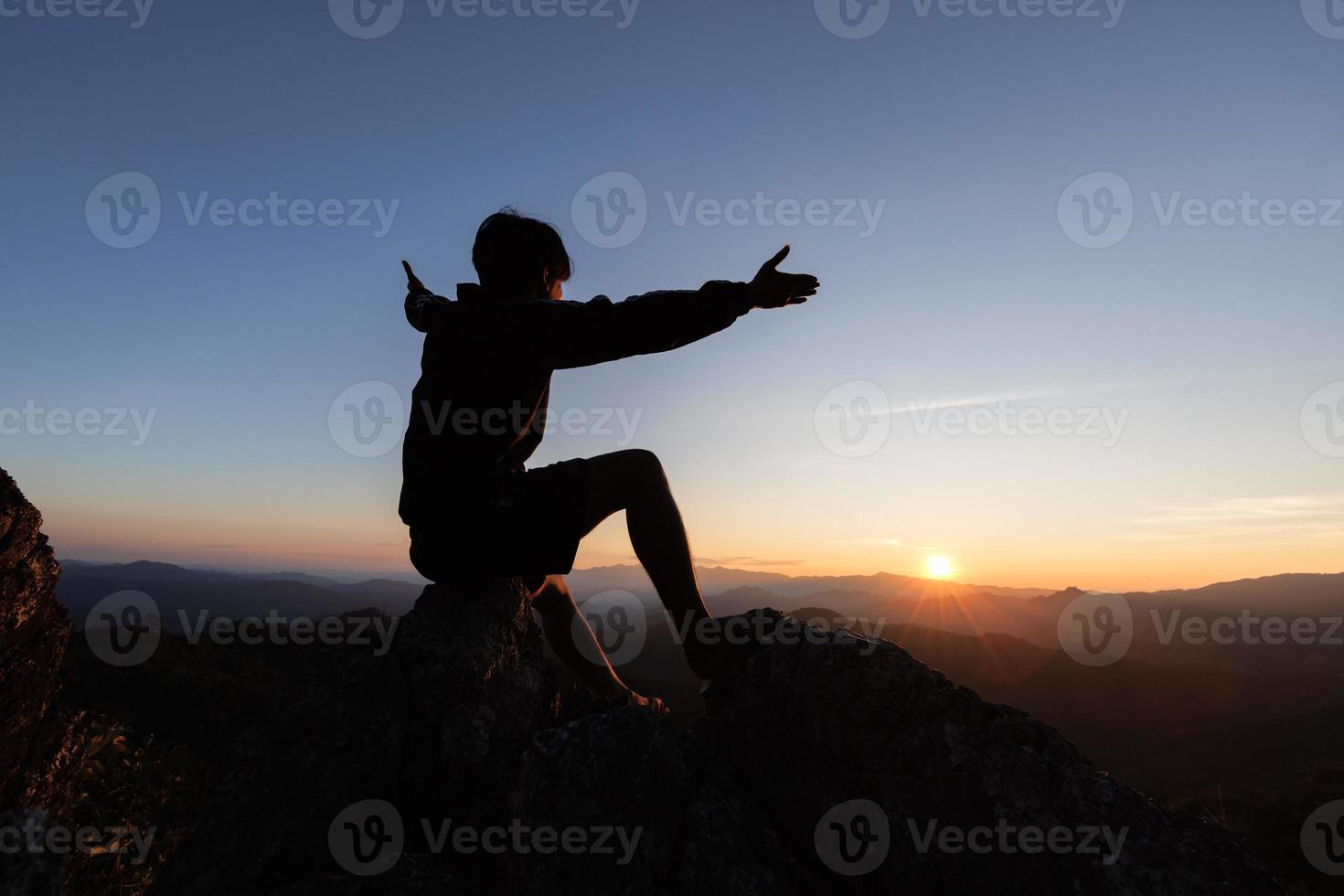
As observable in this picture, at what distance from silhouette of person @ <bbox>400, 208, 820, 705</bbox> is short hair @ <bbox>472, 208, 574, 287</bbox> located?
0.18m

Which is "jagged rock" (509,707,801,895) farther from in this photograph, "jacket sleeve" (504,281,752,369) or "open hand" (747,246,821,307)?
"open hand" (747,246,821,307)

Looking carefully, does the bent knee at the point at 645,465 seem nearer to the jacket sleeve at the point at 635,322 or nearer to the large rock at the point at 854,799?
the jacket sleeve at the point at 635,322

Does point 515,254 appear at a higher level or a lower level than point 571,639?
higher

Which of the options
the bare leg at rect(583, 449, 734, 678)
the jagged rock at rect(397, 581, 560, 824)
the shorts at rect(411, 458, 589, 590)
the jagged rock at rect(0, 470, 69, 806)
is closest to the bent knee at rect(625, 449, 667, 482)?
the bare leg at rect(583, 449, 734, 678)

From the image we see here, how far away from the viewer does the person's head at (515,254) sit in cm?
448

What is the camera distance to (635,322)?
3947 mm

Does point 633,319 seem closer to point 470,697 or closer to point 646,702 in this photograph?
point 646,702

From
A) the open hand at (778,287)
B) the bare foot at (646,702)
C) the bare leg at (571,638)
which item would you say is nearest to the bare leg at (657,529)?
the bare foot at (646,702)

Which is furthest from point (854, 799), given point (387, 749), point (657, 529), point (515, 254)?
point (515, 254)

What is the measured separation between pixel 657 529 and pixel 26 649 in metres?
5.56

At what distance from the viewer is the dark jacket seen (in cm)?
397

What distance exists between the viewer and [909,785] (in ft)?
10.4

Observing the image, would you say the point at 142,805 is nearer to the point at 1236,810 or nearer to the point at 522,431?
the point at 522,431

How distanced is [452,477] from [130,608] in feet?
108
